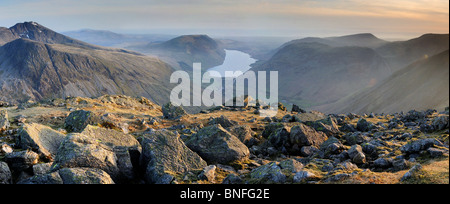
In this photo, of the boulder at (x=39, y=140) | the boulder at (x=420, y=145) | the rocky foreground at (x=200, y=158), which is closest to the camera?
the rocky foreground at (x=200, y=158)

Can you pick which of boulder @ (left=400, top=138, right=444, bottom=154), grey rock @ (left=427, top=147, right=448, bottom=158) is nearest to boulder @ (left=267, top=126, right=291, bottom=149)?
boulder @ (left=400, top=138, right=444, bottom=154)

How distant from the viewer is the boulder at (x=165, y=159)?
1515 cm

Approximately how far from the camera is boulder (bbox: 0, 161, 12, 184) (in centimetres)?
1345

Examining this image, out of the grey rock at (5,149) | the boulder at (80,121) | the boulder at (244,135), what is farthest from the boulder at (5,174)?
the boulder at (244,135)

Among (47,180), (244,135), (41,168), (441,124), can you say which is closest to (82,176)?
(47,180)

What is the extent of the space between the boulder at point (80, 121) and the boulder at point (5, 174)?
11.5 meters

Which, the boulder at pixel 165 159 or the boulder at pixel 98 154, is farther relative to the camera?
the boulder at pixel 165 159

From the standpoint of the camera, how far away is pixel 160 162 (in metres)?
15.8

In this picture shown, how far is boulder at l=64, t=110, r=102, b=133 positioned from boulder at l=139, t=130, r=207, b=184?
1080cm

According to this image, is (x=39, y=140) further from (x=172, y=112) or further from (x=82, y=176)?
(x=172, y=112)

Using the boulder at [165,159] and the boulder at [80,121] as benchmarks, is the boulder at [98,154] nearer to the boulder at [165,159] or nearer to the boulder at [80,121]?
the boulder at [165,159]

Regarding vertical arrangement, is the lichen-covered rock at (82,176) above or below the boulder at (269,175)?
above
